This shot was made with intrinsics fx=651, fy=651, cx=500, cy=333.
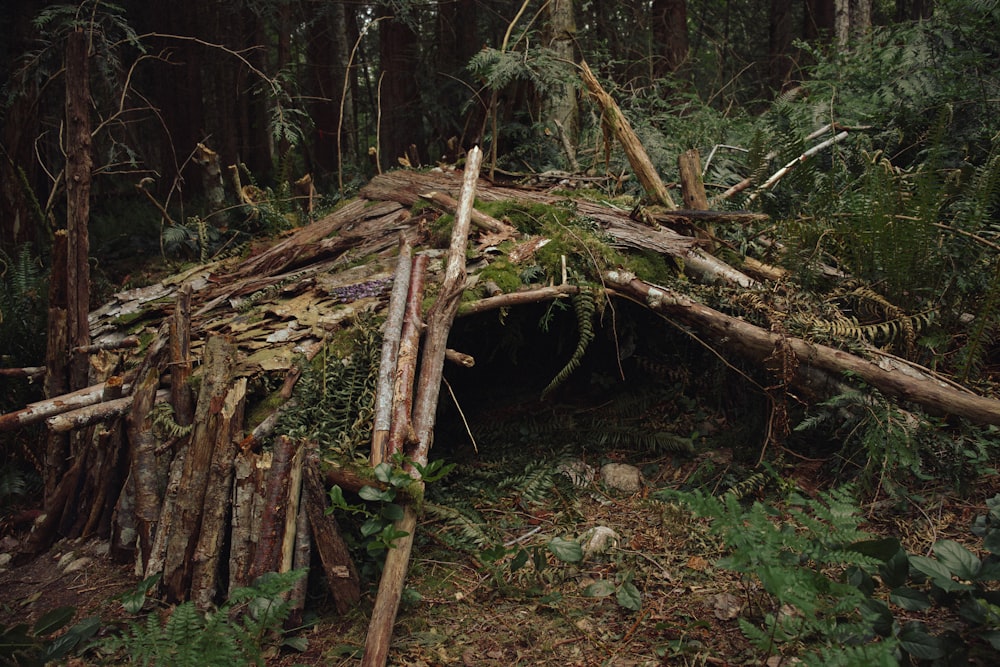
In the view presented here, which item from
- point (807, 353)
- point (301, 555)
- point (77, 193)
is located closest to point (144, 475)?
point (301, 555)

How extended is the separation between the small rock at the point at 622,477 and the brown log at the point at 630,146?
2.22 meters

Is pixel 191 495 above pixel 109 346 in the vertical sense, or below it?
below

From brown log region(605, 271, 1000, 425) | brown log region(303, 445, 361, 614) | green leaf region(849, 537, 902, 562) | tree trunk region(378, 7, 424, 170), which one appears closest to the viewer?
green leaf region(849, 537, 902, 562)

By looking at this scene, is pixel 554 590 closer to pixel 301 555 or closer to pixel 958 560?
pixel 301 555

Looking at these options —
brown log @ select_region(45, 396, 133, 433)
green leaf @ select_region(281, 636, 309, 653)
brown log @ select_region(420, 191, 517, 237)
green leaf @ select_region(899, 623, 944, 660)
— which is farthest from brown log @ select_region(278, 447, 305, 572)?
green leaf @ select_region(899, 623, 944, 660)

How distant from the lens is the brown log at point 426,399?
2.56 meters

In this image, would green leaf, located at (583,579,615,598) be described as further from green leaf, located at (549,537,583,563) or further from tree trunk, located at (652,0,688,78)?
tree trunk, located at (652,0,688,78)

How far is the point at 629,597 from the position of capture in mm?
2850

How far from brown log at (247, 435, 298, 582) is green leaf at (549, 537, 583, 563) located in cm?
121

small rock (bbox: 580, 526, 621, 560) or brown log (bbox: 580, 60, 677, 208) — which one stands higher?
brown log (bbox: 580, 60, 677, 208)

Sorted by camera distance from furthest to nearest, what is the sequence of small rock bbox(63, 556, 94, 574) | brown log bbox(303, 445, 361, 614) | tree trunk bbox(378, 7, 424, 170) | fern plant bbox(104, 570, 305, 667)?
tree trunk bbox(378, 7, 424, 170) < small rock bbox(63, 556, 94, 574) < brown log bbox(303, 445, 361, 614) < fern plant bbox(104, 570, 305, 667)

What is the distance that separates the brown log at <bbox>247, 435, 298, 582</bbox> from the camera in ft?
9.45

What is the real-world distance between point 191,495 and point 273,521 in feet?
1.52

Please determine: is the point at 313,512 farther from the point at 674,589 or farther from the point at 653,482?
the point at 653,482
